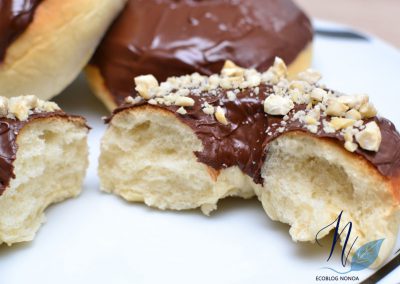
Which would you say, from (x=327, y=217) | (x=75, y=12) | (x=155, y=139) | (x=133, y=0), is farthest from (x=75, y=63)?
(x=327, y=217)

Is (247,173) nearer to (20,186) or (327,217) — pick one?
(327,217)

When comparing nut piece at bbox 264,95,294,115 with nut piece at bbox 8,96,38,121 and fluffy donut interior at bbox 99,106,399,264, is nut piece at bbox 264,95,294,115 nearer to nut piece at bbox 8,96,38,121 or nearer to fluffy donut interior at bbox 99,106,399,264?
fluffy donut interior at bbox 99,106,399,264

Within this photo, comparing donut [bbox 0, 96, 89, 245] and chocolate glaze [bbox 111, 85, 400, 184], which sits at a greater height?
chocolate glaze [bbox 111, 85, 400, 184]

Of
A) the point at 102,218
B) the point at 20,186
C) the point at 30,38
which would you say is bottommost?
the point at 102,218

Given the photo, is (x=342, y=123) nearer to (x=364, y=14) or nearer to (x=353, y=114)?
(x=353, y=114)

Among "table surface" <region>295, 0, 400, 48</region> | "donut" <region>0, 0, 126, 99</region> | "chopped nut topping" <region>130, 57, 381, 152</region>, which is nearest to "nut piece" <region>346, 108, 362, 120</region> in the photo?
"chopped nut topping" <region>130, 57, 381, 152</region>
